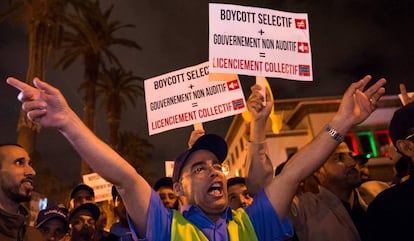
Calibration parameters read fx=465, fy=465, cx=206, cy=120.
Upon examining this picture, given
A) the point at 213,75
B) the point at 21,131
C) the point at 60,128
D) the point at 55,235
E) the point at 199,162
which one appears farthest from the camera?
the point at 21,131

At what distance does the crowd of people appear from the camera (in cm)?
286

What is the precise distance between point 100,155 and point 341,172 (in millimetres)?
2569

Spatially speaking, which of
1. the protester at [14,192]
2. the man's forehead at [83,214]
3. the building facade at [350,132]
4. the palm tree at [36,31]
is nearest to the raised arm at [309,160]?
the protester at [14,192]

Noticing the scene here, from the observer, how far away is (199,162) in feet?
11.4

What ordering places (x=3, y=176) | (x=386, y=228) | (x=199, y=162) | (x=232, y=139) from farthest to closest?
1. (x=232, y=139)
2. (x=3, y=176)
3. (x=199, y=162)
4. (x=386, y=228)

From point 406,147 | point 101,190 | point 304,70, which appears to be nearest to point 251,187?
point 406,147

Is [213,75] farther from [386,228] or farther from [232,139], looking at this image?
[232,139]

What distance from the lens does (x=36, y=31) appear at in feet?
48.1

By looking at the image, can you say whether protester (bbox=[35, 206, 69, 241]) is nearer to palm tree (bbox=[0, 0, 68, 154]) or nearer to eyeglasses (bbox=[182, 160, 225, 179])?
eyeglasses (bbox=[182, 160, 225, 179])

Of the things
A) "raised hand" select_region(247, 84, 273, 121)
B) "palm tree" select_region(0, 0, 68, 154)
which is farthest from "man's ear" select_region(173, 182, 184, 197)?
"palm tree" select_region(0, 0, 68, 154)

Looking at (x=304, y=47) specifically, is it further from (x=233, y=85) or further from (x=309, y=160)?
(x=309, y=160)

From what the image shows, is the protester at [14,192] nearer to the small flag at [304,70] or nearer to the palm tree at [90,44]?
the small flag at [304,70]

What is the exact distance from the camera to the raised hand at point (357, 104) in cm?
335

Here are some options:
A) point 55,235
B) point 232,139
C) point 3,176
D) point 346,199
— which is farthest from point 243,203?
point 232,139
